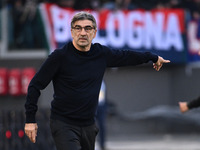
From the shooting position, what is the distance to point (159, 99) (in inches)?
614

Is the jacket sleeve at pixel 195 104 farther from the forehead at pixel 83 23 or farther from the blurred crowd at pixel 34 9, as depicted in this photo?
the blurred crowd at pixel 34 9

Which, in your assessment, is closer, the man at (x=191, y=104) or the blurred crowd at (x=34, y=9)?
the man at (x=191, y=104)

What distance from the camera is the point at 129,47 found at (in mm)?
14438

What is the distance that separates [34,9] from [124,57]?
29.3ft

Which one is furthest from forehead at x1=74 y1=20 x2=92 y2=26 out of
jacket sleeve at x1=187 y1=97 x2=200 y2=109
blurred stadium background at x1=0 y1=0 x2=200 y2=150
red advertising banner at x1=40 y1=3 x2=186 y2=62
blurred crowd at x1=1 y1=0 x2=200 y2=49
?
blurred crowd at x1=1 y1=0 x2=200 y2=49

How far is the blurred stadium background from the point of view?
14.3 meters

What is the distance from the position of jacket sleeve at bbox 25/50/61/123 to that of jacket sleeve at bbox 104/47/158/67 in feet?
2.21

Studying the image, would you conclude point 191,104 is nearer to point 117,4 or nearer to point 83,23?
point 83,23

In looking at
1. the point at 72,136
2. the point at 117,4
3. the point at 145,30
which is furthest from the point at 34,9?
the point at 72,136

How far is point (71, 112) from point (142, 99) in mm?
10241

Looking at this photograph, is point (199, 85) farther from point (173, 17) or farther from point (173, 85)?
point (173, 17)

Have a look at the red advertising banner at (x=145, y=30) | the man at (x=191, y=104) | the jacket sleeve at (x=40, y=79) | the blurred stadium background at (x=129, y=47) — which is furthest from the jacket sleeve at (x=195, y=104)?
the red advertising banner at (x=145, y=30)

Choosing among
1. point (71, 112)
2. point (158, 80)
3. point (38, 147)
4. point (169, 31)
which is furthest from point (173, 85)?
point (71, 112)

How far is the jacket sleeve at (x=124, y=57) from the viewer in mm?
5699
